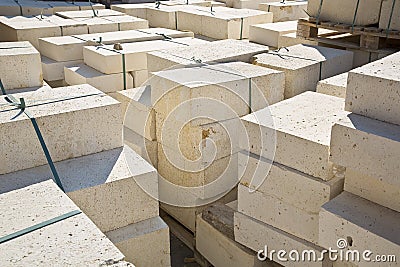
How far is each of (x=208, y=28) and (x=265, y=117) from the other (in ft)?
12.0

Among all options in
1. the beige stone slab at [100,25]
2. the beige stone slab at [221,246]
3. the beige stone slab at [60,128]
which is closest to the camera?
the beige stone slab at [60,128]

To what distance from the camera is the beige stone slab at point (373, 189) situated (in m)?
2.85

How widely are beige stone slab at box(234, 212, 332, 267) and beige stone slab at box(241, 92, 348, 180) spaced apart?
1.72 feet

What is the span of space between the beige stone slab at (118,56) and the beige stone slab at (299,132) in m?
2.14

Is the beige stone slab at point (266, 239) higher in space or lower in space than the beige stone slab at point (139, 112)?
lower

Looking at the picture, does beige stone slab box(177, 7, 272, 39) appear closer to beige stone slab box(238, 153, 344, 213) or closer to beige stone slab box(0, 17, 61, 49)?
beige stone slab box(0, 17, 61, 49)

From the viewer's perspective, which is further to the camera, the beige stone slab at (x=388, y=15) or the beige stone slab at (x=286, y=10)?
the beige stone slab at (x=286, y=10)

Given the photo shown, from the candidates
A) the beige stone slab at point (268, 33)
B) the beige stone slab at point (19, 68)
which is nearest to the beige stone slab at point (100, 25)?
the beige stone slab at point (268, 33)

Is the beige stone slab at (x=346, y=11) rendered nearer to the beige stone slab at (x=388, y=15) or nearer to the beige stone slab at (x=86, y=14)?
the beige stone slab at (x=388, y=15)

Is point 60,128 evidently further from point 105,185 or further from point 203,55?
point 203,55

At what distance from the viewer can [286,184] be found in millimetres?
3316

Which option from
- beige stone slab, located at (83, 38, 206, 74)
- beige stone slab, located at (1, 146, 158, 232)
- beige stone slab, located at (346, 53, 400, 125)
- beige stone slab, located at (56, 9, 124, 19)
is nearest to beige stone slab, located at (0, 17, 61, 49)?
beige stone slab, located at (56, 9, 124, 19)

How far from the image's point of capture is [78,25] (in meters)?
6.87

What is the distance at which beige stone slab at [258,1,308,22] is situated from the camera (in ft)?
25.5
